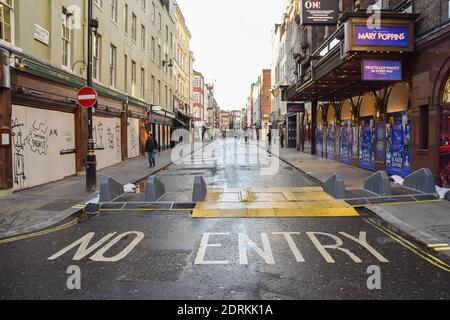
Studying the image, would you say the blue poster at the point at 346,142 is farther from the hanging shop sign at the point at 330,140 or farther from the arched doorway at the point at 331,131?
the hanging shop sign at the point at 330,140

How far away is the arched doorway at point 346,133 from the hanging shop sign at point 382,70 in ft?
26.7

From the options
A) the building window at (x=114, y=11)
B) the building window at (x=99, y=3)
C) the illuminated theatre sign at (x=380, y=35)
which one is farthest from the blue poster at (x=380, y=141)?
the building window at (x=114, y=11)

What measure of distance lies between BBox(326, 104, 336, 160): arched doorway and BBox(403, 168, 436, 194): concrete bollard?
1421 cm

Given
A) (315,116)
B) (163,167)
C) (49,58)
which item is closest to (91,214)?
(49,58)

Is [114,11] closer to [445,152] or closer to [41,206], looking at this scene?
[41,206]

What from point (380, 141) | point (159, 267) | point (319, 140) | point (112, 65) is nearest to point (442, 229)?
point (159, 267)

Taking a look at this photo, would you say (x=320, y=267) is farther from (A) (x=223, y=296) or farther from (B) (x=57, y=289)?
(B) (x=57, y=289)

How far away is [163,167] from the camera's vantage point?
22344 mm

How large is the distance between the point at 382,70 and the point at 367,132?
6257 mm

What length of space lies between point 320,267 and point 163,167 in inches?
680

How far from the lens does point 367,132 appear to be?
19812mm

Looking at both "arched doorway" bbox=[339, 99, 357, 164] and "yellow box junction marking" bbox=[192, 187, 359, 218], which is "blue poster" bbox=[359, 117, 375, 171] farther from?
"yellow box junction marking" bbox=[192, 187, 359, 218]

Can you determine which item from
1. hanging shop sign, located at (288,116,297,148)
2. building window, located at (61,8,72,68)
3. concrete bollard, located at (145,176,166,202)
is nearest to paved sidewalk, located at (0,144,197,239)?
concrete bollard, located at (145,176,166,202)

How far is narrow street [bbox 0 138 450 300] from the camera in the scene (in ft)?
16.0
